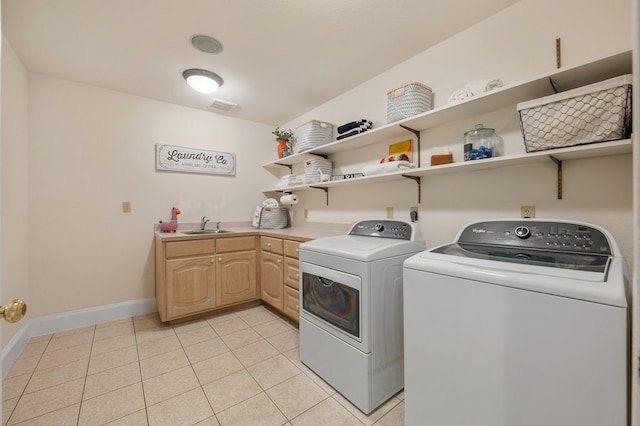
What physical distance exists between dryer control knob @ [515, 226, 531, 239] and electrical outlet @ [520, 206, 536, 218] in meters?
0.26

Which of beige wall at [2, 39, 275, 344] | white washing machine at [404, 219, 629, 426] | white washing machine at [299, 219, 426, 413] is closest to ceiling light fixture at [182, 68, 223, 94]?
beige wall at [2, 39, 275, 344]

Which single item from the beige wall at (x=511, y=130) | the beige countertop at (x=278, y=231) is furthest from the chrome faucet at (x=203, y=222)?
the beige wall at (x=511, y=130)

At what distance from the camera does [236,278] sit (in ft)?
9.41

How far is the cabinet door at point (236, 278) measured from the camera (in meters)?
2.78

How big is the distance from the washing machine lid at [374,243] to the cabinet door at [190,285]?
1.26 metres

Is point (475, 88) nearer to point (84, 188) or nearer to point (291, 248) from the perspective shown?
point (291, 248)

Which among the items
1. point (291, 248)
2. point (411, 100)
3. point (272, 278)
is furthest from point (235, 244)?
point (411, 100)

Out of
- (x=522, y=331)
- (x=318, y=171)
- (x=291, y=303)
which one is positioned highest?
(x=318, y=171)

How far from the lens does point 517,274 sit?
963 millimetres

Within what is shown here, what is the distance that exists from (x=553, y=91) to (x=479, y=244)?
35.5 inches

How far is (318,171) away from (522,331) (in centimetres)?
214

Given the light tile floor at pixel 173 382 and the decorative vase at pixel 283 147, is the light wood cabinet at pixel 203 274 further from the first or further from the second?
the decorative vase at pixel 283 147

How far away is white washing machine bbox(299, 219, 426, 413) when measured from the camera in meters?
1.52

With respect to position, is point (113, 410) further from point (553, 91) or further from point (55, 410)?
point (553, 91)
